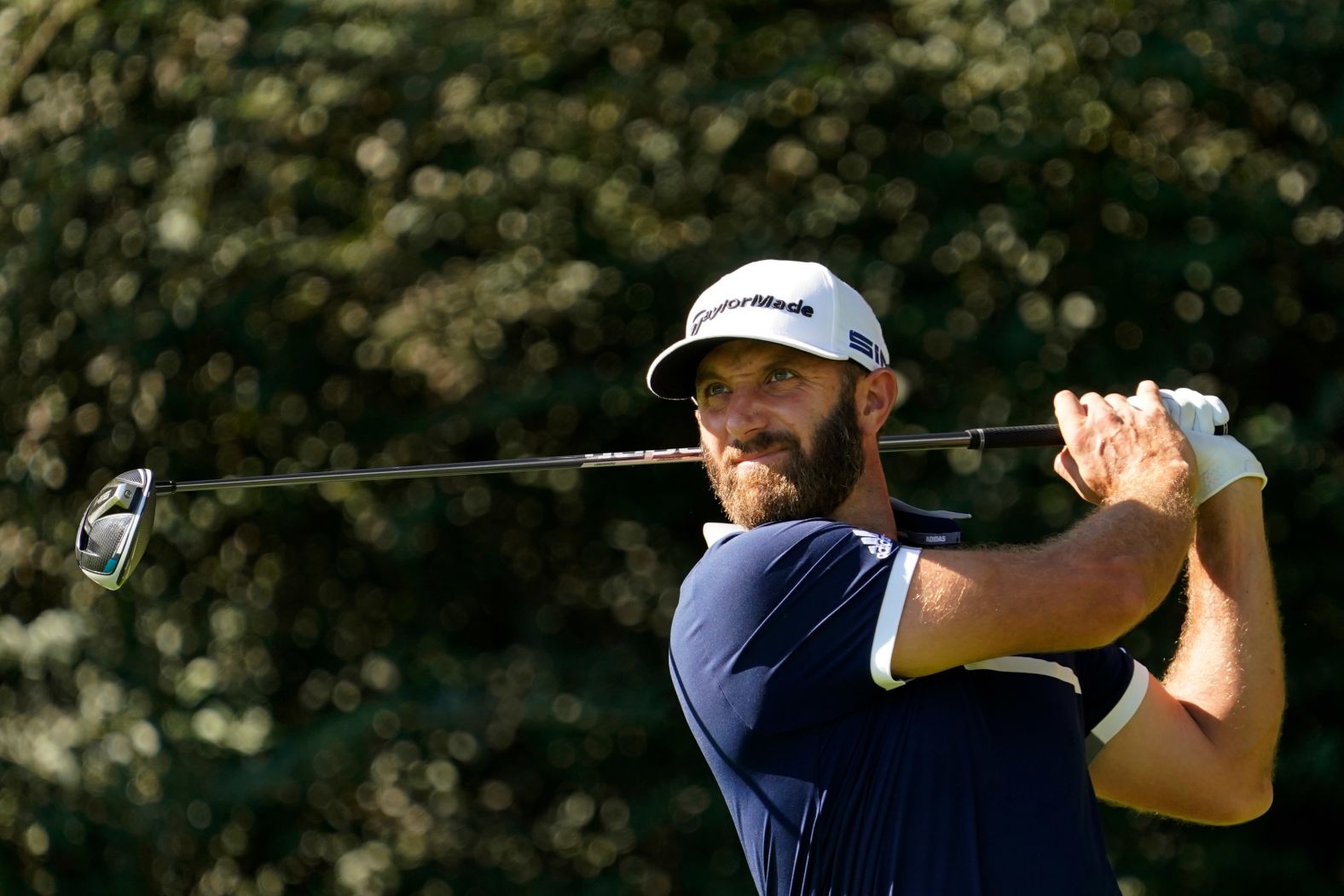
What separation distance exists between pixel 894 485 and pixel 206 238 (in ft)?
7.41

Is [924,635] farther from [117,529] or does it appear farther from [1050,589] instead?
[117,529]

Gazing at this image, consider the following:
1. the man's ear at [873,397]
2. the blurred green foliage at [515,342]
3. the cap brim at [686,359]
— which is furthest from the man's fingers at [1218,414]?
the blurred green foliage at [515,342]

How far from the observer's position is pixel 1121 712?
9.00ft

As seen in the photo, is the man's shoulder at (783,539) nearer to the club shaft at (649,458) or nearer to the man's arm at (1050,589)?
the man's arm at (1050,589)

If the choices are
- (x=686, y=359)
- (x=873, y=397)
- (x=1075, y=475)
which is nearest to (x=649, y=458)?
(x=686, y=359)

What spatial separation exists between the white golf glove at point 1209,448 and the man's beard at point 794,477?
1.63 ft

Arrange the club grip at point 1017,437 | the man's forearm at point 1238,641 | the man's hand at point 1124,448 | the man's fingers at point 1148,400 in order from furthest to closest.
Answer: the club grip at point 1017,437, the man's forearm at point 1238,641, the man's fingers at point 1148,400, the man's hand at point 1124,448

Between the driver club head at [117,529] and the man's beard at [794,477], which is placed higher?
the man's beard at [794,477]

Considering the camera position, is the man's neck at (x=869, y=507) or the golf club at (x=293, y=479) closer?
the man's neck at (x=869, y=507)

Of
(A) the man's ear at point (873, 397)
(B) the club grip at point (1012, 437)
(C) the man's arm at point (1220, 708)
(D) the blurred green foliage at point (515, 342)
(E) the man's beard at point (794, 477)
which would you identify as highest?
(E) the man's beard at point (794, 477)

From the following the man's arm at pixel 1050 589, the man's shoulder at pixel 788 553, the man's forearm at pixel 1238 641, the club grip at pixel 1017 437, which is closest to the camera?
the man's arm at pixel 1050 589

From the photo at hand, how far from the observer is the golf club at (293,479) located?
3143 millimetres

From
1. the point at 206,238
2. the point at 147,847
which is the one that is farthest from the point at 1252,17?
the point at 147,847

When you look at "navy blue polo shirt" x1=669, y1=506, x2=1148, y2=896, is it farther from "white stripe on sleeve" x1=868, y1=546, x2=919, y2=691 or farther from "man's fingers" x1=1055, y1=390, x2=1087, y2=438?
"man's fingers" x1=1055, y1=390, x2=1087, y2=438
